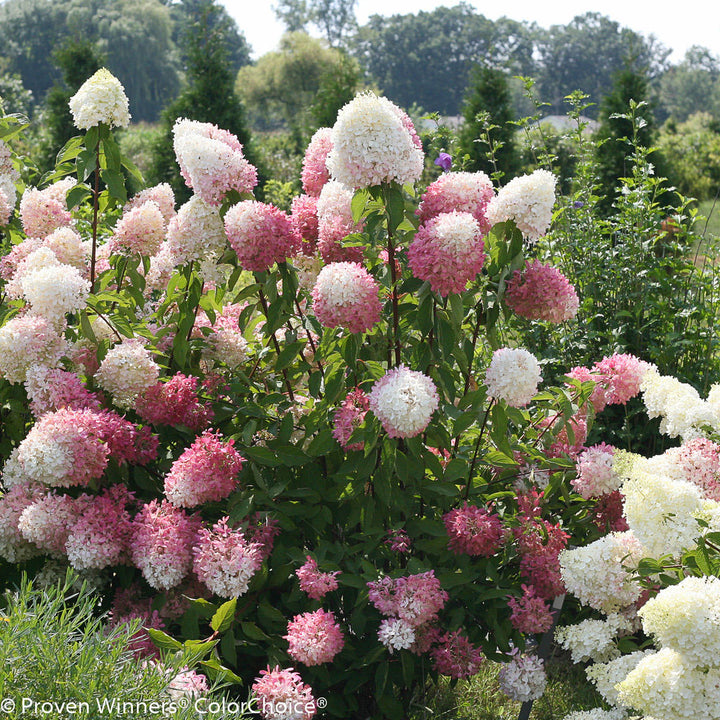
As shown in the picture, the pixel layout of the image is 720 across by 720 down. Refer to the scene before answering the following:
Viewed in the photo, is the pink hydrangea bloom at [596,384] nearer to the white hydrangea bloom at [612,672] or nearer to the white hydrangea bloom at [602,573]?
the white hydrangea bloom at [602,573]

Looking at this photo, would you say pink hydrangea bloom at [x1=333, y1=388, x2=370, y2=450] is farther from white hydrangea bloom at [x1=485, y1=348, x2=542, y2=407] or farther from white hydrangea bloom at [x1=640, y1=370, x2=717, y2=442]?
white hydrangea bloom at [x1=640, y1=370, x2=717, y2=442]

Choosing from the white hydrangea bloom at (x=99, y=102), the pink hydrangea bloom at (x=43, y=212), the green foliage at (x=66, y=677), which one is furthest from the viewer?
the pink hydrangea bloom at (x=43, y=212)

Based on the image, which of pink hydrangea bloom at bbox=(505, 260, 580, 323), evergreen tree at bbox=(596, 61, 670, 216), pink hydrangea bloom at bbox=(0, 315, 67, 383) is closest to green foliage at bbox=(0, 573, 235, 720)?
pink hydrangea bloom at bbox=(0, 315, 67, 383)

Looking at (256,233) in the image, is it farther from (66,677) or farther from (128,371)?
(66,677)

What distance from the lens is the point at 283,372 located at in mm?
2607

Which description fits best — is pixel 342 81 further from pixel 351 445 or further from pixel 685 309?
pixel 351 445

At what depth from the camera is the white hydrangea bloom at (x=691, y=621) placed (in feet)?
5.11

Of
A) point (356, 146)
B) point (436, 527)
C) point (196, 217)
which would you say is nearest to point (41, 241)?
point (196, 217)

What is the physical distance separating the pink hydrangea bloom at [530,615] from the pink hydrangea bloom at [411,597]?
0.27 meters

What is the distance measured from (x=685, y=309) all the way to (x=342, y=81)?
10580 mm

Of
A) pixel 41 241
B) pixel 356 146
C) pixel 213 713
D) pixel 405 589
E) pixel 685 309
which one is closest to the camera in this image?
pixel 213 713

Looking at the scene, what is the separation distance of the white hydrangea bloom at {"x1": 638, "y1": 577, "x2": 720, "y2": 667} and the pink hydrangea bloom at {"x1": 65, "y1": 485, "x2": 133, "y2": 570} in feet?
4.60

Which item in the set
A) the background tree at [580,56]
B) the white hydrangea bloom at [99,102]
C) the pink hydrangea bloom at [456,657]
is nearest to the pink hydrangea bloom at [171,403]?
the white hydrangea bloom at [99,102]

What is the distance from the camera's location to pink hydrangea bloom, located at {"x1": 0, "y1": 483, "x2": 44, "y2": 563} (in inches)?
92.8
